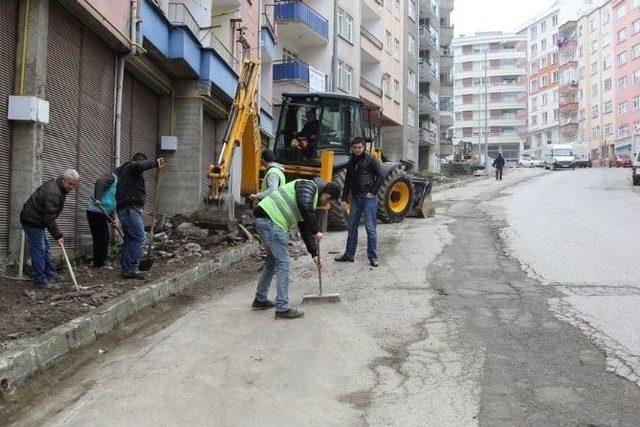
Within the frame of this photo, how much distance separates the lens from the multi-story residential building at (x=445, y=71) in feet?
222

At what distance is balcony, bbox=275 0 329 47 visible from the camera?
2792 centimetres

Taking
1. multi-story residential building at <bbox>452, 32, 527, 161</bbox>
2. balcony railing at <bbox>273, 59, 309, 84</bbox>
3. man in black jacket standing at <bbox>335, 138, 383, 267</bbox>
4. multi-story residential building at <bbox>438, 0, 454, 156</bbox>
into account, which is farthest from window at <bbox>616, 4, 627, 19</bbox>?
man in black jacket standing at <bbox>335, 138, 383, 267</bbox>

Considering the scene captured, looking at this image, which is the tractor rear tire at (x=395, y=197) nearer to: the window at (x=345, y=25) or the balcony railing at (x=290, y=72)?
the balcony railing at (x=290, y=72)

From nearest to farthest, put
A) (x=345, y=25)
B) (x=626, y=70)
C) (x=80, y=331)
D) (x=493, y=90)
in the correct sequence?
(x=80, y=331)
(x=345, y=25)
(x=626, y=70)
(x=493, y=90)

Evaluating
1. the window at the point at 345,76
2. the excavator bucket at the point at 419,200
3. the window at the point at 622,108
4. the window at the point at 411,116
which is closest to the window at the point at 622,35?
the window at the point at 622,108

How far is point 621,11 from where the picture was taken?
66938 millimetres

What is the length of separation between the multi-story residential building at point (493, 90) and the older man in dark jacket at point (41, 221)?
9856 cm

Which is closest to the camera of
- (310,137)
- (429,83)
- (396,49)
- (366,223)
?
(366,223)

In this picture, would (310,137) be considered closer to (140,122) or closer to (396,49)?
(140,122)

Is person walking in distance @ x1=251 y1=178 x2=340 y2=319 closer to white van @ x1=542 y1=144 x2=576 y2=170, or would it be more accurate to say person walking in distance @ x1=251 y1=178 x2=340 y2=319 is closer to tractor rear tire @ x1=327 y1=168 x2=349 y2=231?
tractor rear tire @ x1=327 y1=168 x2=349 y2=231

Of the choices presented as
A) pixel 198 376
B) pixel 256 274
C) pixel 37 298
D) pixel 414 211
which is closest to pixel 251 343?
pixel 198 376

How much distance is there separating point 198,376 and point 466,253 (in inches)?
263

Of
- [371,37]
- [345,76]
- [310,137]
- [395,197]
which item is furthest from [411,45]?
[310,137]

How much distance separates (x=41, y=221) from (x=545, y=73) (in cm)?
9278
